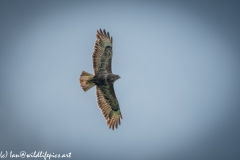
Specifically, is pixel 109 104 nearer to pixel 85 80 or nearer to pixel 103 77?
pixel 103 77

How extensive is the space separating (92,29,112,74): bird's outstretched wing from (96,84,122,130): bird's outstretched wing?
82 cm

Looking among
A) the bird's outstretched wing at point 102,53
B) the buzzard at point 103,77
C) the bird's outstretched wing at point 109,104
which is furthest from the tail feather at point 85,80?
the bird's outstretched wing at point 109,104

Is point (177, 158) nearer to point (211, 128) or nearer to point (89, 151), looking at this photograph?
point (89, 151)

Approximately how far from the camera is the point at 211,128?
311 ft

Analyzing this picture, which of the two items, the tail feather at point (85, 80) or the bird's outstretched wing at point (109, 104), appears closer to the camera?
the tail feather at point (85, 80)

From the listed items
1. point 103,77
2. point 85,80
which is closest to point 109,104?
point 103,77

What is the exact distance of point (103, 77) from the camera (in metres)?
16.1

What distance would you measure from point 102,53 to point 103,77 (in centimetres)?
93

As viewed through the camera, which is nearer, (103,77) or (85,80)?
(85,80)

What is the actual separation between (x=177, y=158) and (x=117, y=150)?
1160 cm

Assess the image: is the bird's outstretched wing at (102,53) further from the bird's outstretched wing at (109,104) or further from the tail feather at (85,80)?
the bird's outstretched wing at (109,104)

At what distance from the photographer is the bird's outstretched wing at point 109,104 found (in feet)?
54.5

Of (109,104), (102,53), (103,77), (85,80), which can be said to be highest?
(102,53)

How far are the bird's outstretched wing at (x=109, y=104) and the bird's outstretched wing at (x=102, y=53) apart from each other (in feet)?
2.70
